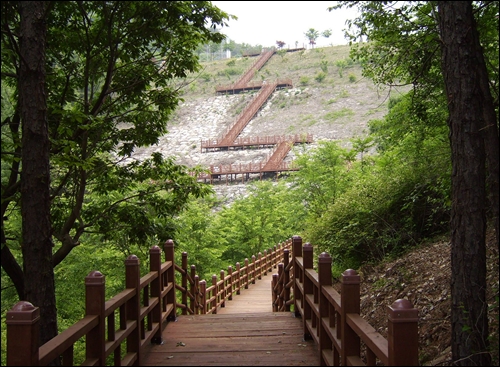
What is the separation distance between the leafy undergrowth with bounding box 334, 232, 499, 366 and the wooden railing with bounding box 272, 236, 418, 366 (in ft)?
3.34

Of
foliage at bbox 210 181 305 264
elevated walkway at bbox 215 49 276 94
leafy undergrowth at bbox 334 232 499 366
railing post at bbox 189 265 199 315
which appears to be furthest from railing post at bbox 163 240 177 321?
elevated walkway at bbox 215 49 276 94

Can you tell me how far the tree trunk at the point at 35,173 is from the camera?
4734mm

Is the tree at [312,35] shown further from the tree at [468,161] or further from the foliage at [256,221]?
the tree at [468,161]

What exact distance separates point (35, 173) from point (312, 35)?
307 feet

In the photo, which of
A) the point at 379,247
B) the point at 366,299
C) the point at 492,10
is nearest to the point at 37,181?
the point at 492,10

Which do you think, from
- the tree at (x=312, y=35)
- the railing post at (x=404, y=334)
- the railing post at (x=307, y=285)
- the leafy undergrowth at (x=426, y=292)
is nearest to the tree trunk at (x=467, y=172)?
the leafy undergrowth at (x=426, y=292)

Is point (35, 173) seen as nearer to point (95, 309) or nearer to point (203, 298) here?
point (95, 309)

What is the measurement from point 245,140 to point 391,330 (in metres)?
46.0

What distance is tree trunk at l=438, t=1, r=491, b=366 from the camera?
394 cm

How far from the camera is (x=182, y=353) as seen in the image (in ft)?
17.6

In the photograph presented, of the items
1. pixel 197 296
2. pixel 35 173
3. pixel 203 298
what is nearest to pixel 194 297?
pixel 197 296

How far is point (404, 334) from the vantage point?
2.56m

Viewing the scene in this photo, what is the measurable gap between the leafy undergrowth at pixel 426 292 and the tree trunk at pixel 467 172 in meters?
0.24

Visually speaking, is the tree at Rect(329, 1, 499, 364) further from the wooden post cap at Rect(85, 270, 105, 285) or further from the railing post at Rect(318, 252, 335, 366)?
the wooden post cap at Rect(85, 270, 105, 285)
